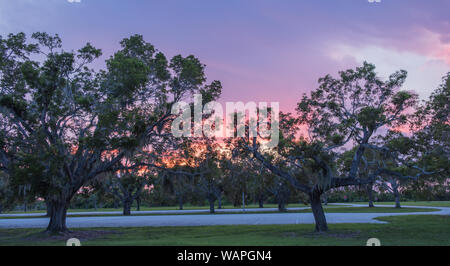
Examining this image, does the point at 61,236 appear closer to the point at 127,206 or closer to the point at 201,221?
the point at 201,221

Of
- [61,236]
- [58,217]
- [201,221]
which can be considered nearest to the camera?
[61,236]

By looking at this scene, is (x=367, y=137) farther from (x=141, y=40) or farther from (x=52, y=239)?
(x=52, y=239)

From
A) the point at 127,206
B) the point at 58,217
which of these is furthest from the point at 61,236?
the point at 127,206

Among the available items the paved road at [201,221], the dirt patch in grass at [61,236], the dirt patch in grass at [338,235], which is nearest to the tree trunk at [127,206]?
the paved road at [201,221]

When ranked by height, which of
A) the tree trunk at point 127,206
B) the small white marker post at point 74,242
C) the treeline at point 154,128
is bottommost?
the tree trunk at point 127,206

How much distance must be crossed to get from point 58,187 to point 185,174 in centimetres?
736

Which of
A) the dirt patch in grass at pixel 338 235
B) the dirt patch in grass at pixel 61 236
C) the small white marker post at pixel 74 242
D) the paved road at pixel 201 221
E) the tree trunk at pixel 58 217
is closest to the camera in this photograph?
the small white marker post at pixel 74 242

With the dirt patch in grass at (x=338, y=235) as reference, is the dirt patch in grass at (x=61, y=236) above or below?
below

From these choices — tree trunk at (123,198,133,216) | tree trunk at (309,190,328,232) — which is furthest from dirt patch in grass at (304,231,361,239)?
tree trunk at (123,198,133,216)

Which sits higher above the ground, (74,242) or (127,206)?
(74,242)

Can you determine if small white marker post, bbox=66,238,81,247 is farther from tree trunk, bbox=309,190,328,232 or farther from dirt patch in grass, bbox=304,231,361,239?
tree trunk, bbox=309,190,328,232

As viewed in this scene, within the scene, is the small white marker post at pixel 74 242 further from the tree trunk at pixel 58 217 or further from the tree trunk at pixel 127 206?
the tree trunk at pixel 127 206

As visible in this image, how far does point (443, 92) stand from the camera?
17.7m
